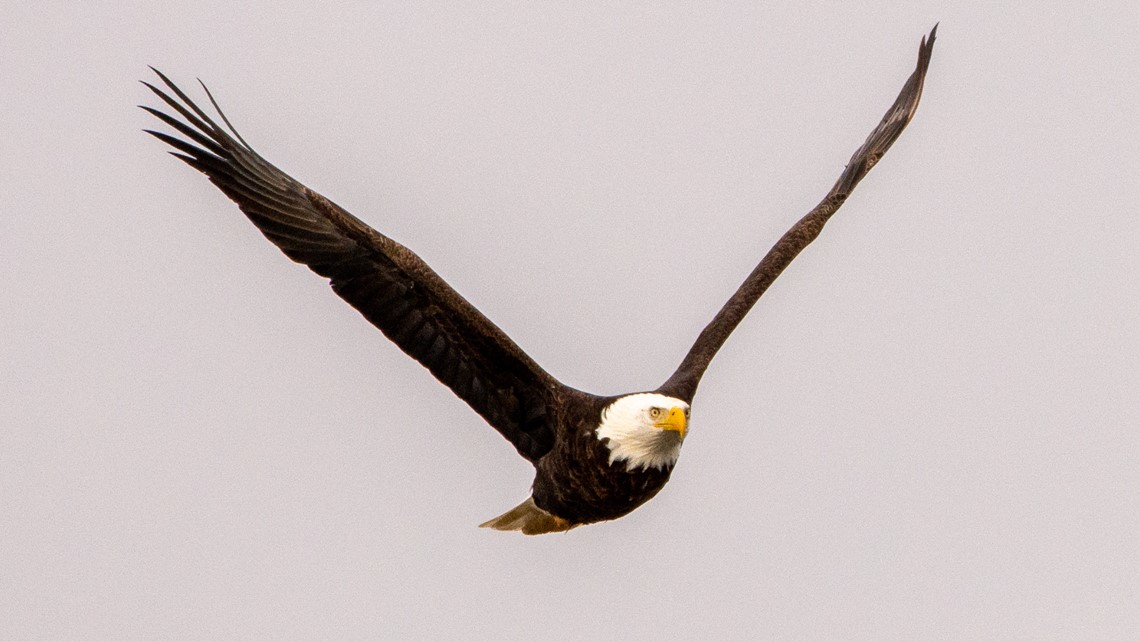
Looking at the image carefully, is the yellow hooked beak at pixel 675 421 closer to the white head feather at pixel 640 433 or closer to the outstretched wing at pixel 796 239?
the white head feather at pixel 640 433

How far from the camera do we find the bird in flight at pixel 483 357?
34.3 feet

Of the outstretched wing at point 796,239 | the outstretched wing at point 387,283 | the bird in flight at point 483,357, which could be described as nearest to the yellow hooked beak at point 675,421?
the bird in flight at point 483,357

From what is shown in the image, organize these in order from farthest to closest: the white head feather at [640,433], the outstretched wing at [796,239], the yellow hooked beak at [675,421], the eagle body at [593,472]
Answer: the outstretched wing at [796,239], the eagle body at [593,472], the white head feather at [640,433], the yellow hooked beak at [675,421]

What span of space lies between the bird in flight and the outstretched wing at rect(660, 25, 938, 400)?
0.8 inches

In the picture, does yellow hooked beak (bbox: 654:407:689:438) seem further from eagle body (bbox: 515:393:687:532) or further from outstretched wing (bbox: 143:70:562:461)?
outstretched wing (bbox: 143:70:562:461)

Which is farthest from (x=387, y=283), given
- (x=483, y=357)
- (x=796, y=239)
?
(x=796, y=239)

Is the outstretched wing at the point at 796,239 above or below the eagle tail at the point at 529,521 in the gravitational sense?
above

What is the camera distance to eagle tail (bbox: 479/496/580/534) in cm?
1145

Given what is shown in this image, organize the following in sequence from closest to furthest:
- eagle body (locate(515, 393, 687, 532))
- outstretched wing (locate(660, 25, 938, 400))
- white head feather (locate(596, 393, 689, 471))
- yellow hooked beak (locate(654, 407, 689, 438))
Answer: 1. yellow hooked beak (locate(654, 407, 689, 438))
2. white head feather (locate(596, 393, 689, 471))
3. eagle body (locate(515, 393, 687, 532))
4. outstretched wing (locate(660, 25, 938, 400))

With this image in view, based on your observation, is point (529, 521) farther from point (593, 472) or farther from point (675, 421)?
point (675, 421)

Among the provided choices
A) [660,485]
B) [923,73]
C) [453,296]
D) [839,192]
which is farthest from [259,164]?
[923,73]

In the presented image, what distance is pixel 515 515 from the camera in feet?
38.4

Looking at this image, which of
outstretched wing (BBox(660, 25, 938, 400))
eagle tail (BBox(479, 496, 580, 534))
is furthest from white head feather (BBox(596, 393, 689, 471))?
eagle tail (BBox(479, 496, 580, 534))

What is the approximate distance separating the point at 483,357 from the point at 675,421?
1586mm
